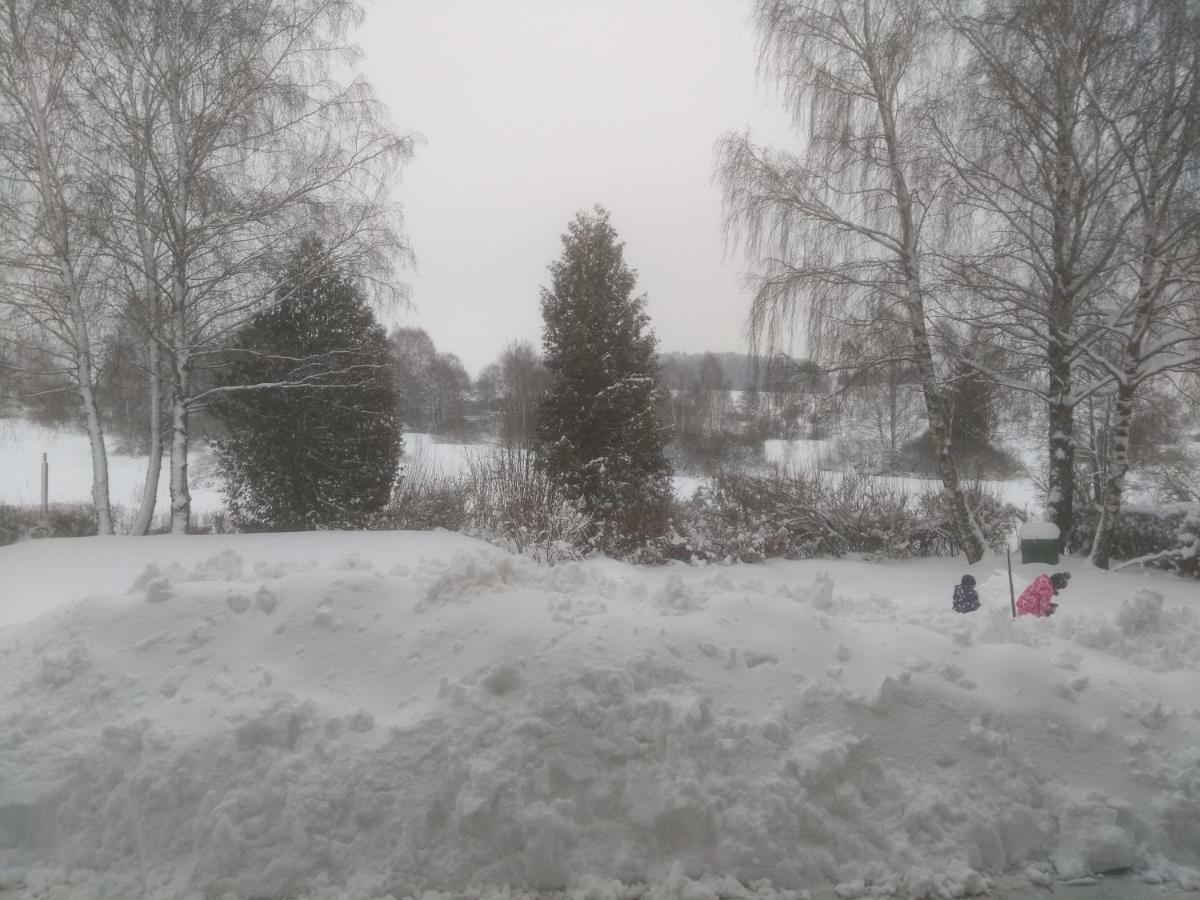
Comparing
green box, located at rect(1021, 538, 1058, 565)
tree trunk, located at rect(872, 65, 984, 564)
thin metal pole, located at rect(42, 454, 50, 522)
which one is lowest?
green box, located at rect(1021, 538, 1058, 565)

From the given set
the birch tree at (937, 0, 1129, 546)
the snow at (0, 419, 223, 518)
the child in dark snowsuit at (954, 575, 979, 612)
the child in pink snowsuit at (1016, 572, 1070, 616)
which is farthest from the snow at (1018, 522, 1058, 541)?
the snow at (0, 419, 223, 518)

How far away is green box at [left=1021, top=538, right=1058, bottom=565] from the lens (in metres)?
7.16

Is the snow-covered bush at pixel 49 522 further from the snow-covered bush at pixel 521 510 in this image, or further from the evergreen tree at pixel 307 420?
the snow-covered bush at pixel 521 510

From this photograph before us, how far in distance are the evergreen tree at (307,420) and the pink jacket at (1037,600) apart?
7.59m

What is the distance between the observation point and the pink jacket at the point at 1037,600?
12.5 ft

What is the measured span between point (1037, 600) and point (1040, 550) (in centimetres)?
398

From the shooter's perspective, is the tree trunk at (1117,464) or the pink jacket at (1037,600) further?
the tree trunk at (1117,464)

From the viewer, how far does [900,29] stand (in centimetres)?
749

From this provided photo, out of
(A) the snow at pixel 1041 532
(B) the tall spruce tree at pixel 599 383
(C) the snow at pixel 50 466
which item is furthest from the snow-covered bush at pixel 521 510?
(A) the snow at pixel 1041 532

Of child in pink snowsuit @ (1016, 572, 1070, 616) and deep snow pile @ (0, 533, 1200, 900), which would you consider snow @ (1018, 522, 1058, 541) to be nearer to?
child in pink snowsuit @ (1016, 572, 1070, 616)

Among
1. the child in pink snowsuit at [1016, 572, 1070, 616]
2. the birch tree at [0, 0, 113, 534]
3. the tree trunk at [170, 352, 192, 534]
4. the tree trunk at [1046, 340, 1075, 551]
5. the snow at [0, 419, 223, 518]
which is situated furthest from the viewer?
the snow at [0, 419, 223, 518]

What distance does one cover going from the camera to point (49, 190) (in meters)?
7.97

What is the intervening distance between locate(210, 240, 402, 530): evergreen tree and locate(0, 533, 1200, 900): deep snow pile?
20.7 feet

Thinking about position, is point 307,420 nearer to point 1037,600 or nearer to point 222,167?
point 222,167
